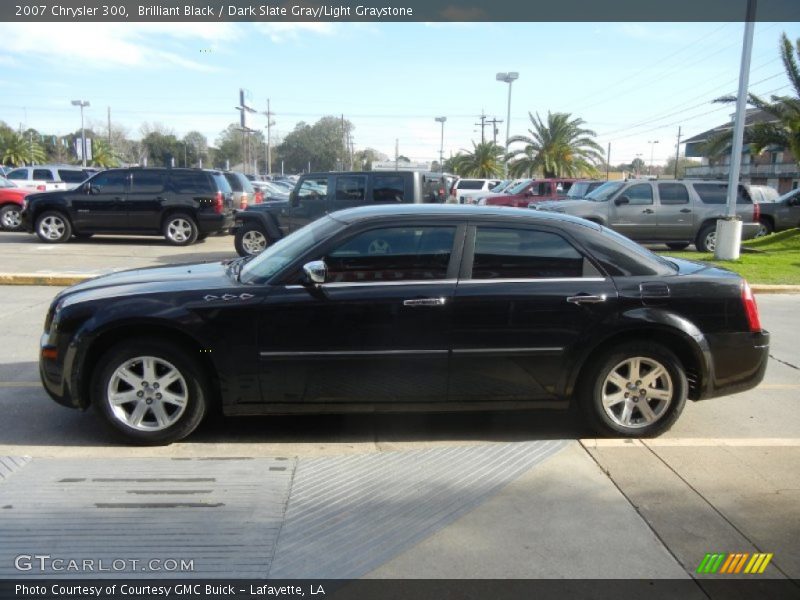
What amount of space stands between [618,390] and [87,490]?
335 centimetres

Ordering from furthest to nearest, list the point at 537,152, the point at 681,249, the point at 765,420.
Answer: the point at 537,152 < the point at 681,249 < the point at 765,420

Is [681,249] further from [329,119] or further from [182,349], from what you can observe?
[329,119]

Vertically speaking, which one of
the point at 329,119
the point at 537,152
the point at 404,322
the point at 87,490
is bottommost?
the point at 87,490

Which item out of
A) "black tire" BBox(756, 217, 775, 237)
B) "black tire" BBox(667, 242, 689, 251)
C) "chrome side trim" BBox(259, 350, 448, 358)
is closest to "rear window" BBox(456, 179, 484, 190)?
"black tire" BBox(756, 217, 775, 237)

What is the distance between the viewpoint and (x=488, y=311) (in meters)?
4.41

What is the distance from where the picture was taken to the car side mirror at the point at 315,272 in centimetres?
434

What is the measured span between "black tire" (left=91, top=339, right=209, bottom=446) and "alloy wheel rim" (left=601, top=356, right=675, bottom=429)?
8.89 feet

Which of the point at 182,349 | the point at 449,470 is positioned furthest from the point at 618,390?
the point at 182,349

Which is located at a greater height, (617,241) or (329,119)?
(329,119)

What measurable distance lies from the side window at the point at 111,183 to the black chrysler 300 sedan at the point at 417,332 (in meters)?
12.2

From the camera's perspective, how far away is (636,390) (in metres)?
4.59

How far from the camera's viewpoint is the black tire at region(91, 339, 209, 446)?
171 inches

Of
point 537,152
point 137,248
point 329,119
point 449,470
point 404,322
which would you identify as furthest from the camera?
point 329,119

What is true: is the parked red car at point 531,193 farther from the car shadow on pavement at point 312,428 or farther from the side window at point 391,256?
the side window at point 391,256
